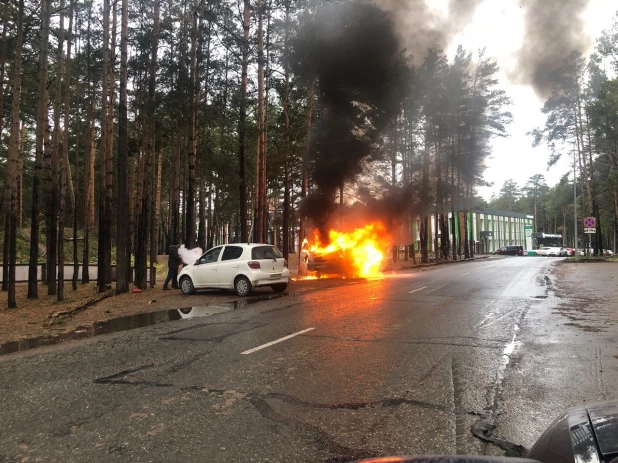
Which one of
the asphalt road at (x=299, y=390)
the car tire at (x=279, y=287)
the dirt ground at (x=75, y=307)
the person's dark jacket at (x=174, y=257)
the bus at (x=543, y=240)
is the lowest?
the dirt ground at (x=75, y=307)

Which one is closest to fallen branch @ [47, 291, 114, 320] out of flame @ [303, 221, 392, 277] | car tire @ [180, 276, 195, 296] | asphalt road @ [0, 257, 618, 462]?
car tire @ [180, 276, 195, 296]

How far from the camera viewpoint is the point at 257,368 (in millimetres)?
5301

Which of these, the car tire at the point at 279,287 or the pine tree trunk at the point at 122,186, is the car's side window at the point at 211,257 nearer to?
the car tire at the point at 279,287

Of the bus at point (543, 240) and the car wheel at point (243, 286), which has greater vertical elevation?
the bus at point (543, 240)

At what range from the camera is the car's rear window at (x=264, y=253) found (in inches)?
542

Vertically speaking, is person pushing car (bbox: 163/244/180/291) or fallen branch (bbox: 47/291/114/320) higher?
person pushing car (bbox: 163/244/180/291)

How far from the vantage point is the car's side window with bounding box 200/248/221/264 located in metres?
14.3

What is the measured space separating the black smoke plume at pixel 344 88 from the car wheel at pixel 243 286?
10.2 meters

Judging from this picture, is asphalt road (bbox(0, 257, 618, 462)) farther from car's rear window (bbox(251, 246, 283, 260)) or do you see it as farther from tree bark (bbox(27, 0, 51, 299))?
tree bark (bbox(27, 0, 51, 299))

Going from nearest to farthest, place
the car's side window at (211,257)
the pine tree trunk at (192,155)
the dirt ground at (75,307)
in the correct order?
1. the dirt ground at (75,307)
2. the car's side window at (211,257)
3. the pine tree trunk at (192,155)

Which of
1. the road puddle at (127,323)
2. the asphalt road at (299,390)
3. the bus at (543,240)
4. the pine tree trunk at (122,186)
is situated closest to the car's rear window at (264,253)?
the road puddle at (127,323)

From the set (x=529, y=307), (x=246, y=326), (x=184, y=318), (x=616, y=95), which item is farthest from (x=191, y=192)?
(x=616, y=95)

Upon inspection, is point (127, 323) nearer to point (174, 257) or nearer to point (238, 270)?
point (238, 270)

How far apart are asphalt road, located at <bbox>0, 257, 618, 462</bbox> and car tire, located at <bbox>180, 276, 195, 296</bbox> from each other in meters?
6.00
